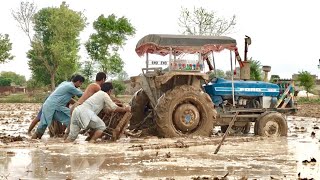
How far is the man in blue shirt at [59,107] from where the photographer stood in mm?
12242

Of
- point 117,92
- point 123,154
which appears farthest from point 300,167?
point 117,92

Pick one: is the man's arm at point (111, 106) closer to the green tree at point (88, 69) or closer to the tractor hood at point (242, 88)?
the tractor hood at point (242, 88)

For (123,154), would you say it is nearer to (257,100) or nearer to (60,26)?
(257,100)

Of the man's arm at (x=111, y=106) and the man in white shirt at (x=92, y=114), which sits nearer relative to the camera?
the man in white shirt at (x=92, y=114)

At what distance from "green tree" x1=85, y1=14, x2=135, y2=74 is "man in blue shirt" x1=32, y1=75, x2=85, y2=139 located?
1874 inches

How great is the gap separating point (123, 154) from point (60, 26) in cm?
5377

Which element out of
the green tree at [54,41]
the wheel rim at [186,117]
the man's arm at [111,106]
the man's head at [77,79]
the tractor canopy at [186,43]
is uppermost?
the green tree at [54,41]

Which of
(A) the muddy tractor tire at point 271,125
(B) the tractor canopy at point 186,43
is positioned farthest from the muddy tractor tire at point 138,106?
(A) the muddy tractor tire at point 271,125

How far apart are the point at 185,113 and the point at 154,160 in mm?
4175

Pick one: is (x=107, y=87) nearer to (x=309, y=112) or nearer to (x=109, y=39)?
(x=309, y=112)

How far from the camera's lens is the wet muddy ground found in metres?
7.24

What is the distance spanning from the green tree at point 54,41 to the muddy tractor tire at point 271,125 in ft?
155

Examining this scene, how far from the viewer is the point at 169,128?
12359mm

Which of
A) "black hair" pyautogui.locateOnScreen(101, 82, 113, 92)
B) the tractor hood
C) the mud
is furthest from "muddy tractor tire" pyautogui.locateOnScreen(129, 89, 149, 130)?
the mud
